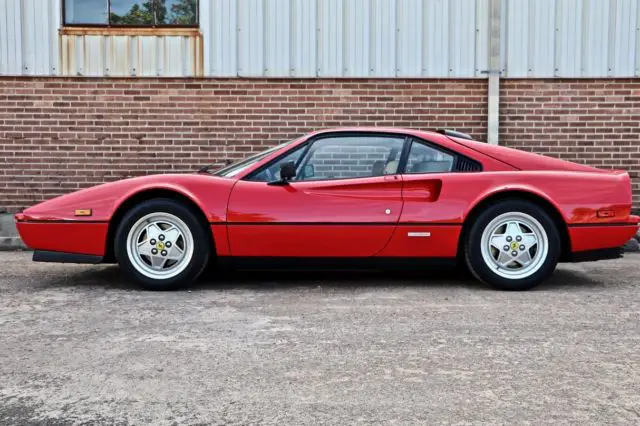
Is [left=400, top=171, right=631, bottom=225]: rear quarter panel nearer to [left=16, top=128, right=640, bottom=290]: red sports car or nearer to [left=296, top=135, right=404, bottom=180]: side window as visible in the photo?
[left=16, top=128, right=640, bottom=290]: red sports car

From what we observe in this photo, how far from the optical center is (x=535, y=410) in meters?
2.77

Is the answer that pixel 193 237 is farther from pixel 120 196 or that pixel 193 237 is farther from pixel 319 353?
pixel 319 353

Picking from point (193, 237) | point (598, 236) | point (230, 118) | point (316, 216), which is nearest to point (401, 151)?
point (316, 216)

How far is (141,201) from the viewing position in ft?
17.4

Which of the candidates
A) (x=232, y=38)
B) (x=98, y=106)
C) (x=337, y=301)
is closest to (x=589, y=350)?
(x=337, y=301)

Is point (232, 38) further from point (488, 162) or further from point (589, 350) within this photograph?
point (589, 350)

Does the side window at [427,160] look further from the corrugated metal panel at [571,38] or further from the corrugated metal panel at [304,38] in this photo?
the corrugated metal panel at [571,38]

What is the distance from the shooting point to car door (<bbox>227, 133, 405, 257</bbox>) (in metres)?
5.20

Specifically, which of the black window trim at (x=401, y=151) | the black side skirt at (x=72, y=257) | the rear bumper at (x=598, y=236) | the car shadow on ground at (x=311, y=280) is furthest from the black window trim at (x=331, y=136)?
the rear bumper at (x=598, y=236)

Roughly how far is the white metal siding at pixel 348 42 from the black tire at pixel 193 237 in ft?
14.1

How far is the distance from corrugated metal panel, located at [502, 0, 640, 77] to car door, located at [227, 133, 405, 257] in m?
4.72

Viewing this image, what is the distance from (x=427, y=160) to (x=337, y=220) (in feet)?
A: 2.80

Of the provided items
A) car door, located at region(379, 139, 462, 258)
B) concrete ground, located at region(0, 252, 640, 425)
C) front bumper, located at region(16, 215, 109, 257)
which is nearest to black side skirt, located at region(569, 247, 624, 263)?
concrete ground, located at region(0, 252, 640, 425)

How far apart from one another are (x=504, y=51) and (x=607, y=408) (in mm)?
7082
